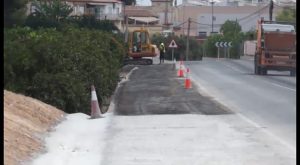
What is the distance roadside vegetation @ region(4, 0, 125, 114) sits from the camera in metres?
4.45

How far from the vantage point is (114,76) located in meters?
20.2

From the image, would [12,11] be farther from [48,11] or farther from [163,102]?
[163,102]

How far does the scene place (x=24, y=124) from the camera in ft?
33.2

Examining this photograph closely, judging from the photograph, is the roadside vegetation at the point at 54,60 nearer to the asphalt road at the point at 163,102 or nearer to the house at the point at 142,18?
the asphalt road at the point at 163,102

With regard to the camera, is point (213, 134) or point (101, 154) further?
point (213, 134)

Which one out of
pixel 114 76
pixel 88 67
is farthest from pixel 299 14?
pixel 114 76

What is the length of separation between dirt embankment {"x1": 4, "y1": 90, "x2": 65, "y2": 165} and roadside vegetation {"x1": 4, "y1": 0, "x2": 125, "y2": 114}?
0.22m

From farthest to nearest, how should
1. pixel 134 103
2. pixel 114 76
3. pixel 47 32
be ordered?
pixel 114 76, pixel 134 103, pixel 47 32

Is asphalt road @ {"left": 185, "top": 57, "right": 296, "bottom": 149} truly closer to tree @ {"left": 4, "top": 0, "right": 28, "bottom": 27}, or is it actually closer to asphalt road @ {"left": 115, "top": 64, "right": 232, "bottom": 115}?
asphalt road @ {"left": 115, "top": 64, "right": 232, "bottom": 115}

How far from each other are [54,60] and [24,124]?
1.49 m

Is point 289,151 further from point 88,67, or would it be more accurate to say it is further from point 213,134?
point 88,67

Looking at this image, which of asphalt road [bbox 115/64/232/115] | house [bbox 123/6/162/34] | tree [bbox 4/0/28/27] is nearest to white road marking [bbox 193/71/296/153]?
asphalt road [bbox 115/64/232/115]

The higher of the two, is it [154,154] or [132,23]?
[132,23]

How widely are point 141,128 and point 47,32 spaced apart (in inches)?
161
